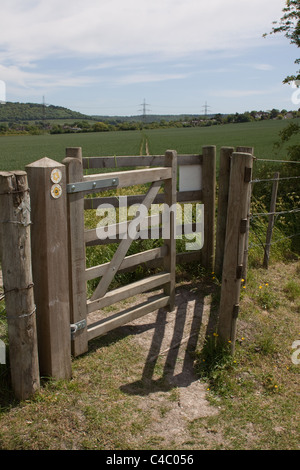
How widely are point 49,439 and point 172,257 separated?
254 centimetres

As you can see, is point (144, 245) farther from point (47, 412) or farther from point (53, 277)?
point (47, 412)

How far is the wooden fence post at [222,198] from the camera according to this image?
552 cm

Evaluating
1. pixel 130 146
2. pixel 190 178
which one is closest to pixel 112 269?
pixel 190 178

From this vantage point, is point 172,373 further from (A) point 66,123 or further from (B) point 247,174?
(A) point 66,123

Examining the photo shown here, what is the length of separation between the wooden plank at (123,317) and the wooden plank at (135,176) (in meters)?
1.32

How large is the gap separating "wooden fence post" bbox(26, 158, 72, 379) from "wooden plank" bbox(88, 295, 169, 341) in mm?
522

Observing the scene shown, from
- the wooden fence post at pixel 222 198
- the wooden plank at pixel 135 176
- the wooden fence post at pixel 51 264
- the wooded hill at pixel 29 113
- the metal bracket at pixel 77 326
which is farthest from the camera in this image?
the wooded hill at pixel 29 113

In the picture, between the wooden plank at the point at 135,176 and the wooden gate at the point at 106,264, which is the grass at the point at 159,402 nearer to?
the wooden gate at the point at 106,264

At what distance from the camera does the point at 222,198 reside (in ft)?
18.5

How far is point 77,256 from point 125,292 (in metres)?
0.89

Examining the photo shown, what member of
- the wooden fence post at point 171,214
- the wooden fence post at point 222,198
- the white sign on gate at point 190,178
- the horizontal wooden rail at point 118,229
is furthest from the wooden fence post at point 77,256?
the wooden fence post at point 222,198

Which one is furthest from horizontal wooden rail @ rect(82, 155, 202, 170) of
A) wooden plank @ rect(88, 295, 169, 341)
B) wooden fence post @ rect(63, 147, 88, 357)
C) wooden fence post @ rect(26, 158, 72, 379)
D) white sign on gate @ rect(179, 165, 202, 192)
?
wooden fence post @ rect(26, 158, 72, 379)

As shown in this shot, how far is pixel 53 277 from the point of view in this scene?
10.7ft
